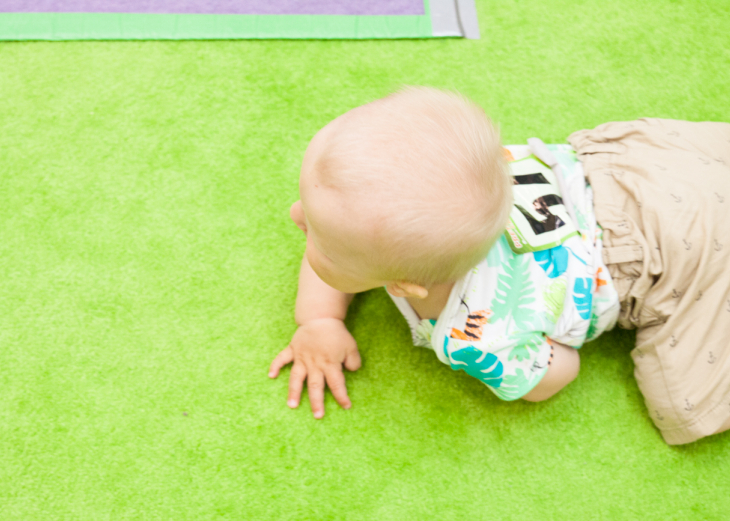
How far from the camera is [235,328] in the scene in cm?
84

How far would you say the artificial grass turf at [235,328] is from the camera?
0.77 metres

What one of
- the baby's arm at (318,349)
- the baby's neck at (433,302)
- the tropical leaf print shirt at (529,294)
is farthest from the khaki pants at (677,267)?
the baby's arm at (318,349)

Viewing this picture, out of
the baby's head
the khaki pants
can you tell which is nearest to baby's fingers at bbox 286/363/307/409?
the baby's head

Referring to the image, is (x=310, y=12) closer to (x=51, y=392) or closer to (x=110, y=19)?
(x=110, y=19)

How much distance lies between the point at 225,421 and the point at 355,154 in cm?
46

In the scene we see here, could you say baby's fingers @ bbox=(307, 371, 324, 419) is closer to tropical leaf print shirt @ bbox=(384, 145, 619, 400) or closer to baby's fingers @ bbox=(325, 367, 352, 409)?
baby's fingers @ bbox=(325, 367, 352, 409)

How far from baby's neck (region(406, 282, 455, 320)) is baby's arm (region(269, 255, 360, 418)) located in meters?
0.12

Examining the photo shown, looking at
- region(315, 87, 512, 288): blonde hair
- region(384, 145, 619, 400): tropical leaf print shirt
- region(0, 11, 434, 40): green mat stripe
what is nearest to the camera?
region(315, 87, 512, 288): blonde hair

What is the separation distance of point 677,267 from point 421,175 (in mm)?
422

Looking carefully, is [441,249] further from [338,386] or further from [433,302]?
[338,386]

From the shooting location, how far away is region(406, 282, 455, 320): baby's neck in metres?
0.68

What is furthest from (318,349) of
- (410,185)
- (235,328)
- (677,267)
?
(677,267)

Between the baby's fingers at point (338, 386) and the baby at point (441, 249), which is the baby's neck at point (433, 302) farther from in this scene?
the baby's fingers at point (338, 386)

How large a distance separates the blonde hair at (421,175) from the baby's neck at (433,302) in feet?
0.37
